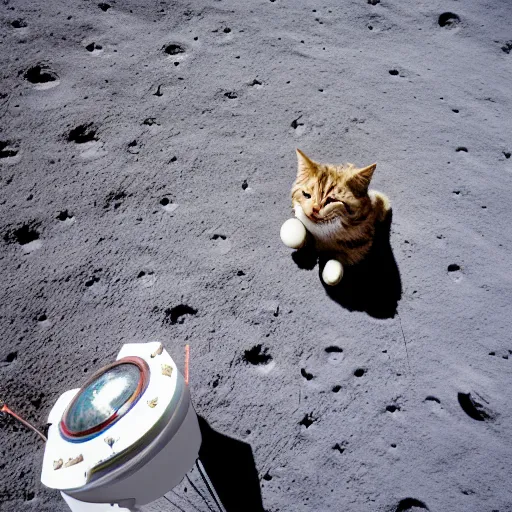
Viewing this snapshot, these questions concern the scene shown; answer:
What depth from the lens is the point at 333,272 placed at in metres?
1.40

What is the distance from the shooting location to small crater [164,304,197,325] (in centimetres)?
151

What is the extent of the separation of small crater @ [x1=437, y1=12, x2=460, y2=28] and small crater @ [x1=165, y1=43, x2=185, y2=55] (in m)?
1.12

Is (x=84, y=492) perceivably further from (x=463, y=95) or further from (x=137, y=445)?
(x=463, y=95)

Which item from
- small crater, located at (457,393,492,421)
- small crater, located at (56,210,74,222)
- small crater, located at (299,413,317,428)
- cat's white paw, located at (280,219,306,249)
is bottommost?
small crater, located at (299,413,317,428)

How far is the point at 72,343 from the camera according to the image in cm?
147

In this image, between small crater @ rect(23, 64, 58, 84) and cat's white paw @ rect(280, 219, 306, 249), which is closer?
cat's white paw @ rect(280, 219, 306, 249)

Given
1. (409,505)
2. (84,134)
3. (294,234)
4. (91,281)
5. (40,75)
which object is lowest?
(409,505)

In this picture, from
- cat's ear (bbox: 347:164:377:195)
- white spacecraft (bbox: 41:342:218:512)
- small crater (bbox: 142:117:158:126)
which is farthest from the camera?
small crater (bbox: 142:117:158:126)

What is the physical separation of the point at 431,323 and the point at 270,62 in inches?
47.6

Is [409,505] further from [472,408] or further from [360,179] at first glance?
[360,179]

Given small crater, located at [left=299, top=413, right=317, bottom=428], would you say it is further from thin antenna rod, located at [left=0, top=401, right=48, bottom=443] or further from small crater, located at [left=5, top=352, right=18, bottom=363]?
small crater, located at [left=5, top=352, right=18, bottom=363]

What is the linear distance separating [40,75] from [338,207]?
1.31 metres

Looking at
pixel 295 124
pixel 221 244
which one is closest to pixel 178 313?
pixel 221 244

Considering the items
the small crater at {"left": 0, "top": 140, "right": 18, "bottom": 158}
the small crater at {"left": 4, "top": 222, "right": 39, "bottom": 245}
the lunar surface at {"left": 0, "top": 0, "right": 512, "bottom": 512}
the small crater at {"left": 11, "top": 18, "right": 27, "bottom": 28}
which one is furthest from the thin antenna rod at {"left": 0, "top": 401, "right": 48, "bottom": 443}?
the small crater at {"left": 11, "top": 18, "right": 27, "bottom": 28}
